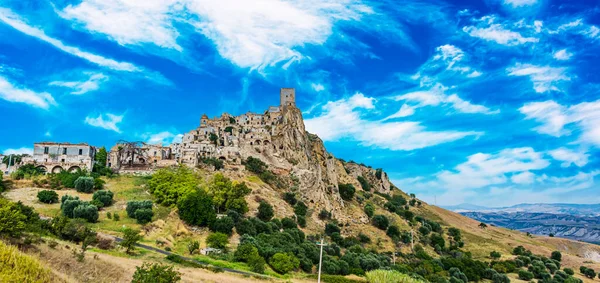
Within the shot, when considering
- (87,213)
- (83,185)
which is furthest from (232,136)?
(87,213)

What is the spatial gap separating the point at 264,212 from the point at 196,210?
1279 cm

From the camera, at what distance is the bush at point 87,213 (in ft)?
151

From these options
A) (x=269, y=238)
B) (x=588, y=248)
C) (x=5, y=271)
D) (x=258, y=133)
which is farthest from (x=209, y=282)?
(x=588, y=248)

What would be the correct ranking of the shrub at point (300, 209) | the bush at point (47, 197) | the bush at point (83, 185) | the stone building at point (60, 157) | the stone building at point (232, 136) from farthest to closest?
the stone building at point (232, 136) < the shrub at point (300, 209) < the stone building at point (60, 157) < the bush at point (83, 185) < the bush at point (47, 197)

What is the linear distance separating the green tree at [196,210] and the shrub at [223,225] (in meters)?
0.78

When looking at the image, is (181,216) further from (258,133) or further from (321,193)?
(258,133)

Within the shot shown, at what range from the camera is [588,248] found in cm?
12650

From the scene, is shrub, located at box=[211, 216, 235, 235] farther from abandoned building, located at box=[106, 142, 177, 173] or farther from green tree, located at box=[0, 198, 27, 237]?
abandoned building, located at box=[106, 142, 177, 173]

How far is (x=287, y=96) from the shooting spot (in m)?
115

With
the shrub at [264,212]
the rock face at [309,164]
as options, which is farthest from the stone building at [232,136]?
the shrub at [264,212]

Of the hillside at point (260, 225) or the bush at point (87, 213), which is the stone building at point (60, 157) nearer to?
the hillside at point (260, 225)

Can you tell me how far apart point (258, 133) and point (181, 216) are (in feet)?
138

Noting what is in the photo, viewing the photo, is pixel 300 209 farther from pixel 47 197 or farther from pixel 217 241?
pixel 47 197

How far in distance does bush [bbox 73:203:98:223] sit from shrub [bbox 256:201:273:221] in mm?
22094
